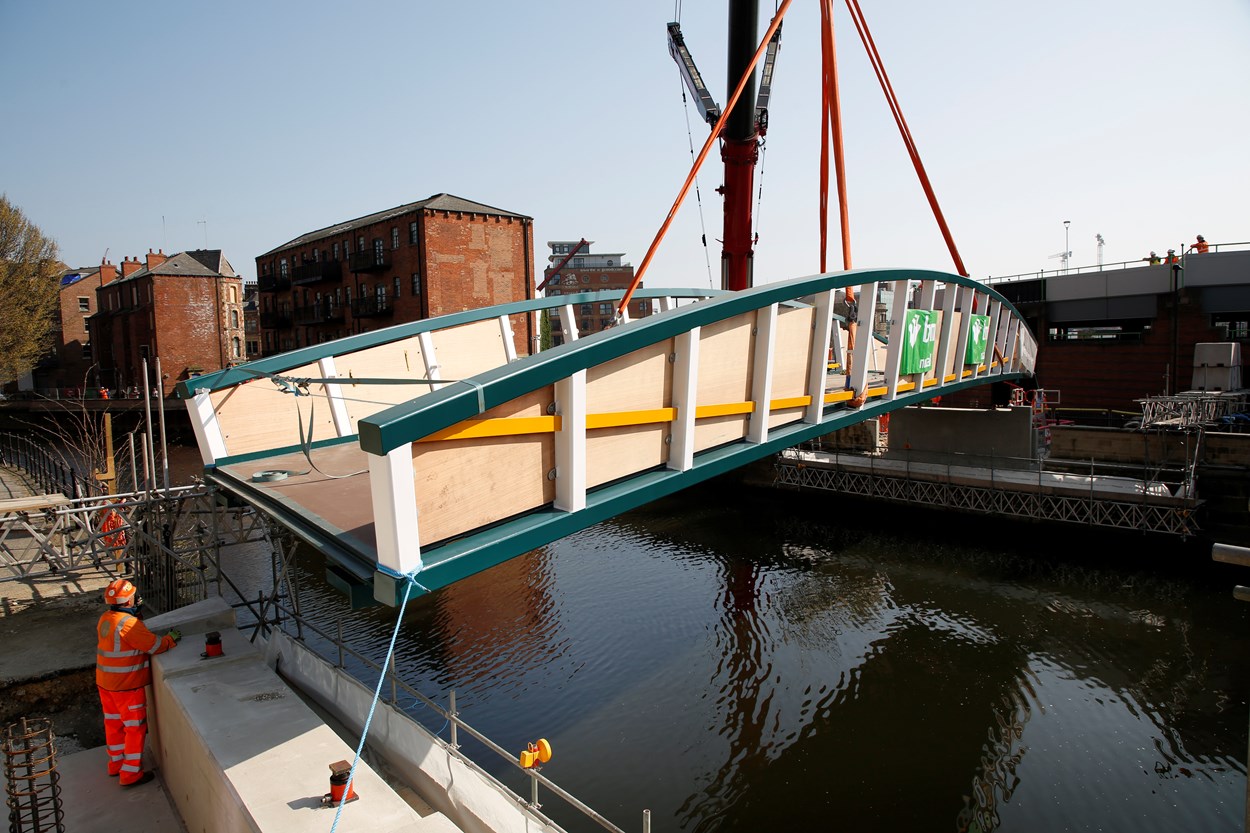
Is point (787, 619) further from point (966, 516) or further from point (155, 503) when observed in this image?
point (155, 503)

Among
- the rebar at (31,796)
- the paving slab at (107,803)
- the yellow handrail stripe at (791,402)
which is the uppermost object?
the yellow handrail stripe at (791,402)

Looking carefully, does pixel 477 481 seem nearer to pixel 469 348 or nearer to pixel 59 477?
pixel 469 348

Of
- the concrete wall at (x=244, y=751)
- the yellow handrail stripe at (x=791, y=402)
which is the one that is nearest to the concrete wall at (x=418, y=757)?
the concrete wall at (x=244, y=751)

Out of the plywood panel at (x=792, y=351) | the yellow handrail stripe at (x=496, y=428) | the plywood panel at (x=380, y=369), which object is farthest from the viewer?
the plywood panel at (x=380, y=369)

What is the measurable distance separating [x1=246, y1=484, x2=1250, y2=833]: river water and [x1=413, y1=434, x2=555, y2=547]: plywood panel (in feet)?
18.4

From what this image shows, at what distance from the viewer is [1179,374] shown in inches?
1116

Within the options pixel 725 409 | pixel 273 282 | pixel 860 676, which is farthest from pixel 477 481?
pixel 273 282

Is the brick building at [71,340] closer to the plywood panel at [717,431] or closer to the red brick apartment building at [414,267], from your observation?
the red brick apartment building at [414,267]

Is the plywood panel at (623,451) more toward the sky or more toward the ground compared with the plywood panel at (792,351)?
more toward the ground

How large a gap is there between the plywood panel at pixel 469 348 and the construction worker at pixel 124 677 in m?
4.97

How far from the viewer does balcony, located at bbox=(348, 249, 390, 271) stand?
40.7m

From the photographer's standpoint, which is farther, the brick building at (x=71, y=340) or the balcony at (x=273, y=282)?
the brick building at (x=71, y=340)

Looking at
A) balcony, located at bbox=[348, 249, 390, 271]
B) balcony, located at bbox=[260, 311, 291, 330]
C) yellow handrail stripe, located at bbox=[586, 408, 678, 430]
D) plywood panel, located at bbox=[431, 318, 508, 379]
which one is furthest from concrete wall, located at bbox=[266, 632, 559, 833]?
balcony, located at bbox=[260, 311, 291, 330]

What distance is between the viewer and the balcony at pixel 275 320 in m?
50.4
